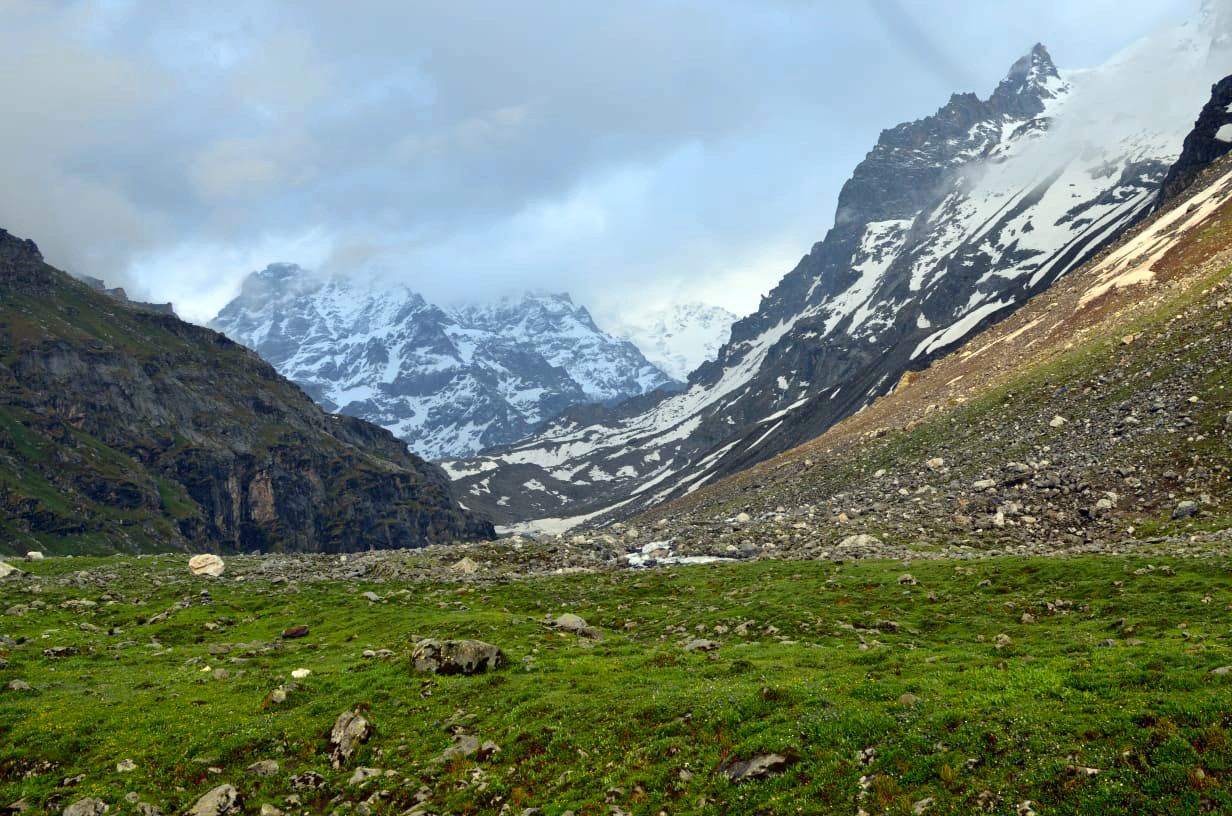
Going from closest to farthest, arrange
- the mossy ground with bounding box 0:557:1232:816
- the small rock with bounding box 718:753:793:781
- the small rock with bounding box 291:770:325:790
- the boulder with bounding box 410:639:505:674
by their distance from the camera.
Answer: the mossy ground with bounding box 0:557:1232:816 < the small rock with bounding box 718:753:793:781 < the small rock with bounding box 291:770:325:790 < the boulder with bounding box 410:639:505:674

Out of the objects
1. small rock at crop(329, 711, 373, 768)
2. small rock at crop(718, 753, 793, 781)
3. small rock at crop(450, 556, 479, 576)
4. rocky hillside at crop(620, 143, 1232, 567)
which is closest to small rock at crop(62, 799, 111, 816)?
small rock at crop(329, 711, 373, 768)

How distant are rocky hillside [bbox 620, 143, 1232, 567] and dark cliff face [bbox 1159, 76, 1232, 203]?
278ft

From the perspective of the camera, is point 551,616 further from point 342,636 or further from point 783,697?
point 783,697

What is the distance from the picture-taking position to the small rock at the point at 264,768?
810 inches

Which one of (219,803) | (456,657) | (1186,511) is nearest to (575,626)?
(456,657)

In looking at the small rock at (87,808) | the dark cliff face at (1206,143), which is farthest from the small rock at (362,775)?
the dark cliff face at (1206,143)

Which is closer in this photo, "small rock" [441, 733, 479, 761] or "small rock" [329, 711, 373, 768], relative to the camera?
"small rock" [441, 733, 479, 761]

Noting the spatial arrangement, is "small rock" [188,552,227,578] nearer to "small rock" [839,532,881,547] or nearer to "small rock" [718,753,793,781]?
"small rock" [839,532,881,547]

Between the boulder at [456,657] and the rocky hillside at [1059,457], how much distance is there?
1038 inches

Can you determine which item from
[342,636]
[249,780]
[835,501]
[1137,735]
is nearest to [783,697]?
[1137,735]

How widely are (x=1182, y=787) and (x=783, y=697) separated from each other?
8.57 m

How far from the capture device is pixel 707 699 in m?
20.8

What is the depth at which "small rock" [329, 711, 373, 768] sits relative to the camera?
Answer: 69.9ft

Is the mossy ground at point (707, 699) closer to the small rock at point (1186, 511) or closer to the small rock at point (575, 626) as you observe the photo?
the small rock at point (575, 626)
